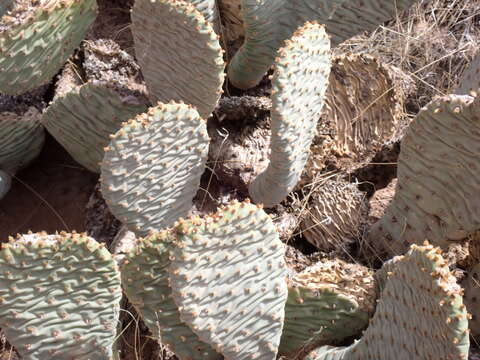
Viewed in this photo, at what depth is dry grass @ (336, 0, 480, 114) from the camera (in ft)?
8.96

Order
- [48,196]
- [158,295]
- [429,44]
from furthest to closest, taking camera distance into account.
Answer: [429,44]
[48,196]
[158,295]

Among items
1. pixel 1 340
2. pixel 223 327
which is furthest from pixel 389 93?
pixel 1 340

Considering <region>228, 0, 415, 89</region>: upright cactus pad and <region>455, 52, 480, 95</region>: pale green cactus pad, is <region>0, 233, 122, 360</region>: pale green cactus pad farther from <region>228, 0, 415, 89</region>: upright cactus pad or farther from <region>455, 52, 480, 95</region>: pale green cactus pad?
<region>455, 52, 480, 95</region>: pale green cactus pad

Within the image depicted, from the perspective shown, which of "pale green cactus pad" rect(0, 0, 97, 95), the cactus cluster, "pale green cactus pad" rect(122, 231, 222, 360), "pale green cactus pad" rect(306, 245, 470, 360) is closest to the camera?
"pale green cactus pad" rect(306, 245, 470, 360)

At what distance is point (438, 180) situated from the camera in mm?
1840

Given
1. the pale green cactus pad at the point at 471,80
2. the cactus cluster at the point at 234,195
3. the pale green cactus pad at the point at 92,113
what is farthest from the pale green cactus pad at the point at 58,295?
the pale green cactus pad at the point at 471,80

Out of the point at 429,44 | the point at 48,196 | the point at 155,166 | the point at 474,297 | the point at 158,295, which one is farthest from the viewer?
the point at 429,44

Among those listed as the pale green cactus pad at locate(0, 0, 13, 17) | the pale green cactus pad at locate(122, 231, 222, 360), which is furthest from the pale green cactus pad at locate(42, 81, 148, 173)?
the pale green cactus pad at locate(122, 231, 222, 360)

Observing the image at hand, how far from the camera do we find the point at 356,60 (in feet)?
7.59

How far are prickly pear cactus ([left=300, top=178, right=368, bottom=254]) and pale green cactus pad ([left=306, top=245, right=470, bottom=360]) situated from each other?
0.40 meters

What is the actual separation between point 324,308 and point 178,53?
750 millimetres

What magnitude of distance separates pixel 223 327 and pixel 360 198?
0.75m

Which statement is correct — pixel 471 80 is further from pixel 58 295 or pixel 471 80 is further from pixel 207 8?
pixel 58 295

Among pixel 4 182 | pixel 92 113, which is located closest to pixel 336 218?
pixel 92 113
